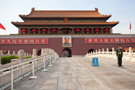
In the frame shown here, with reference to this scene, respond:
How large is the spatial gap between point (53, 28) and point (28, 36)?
7440 mm

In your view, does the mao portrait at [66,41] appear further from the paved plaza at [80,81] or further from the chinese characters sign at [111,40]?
the paved plaza at [80,81]

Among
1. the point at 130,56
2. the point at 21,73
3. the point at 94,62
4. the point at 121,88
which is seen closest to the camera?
the point at 121,88

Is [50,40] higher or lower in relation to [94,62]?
higher

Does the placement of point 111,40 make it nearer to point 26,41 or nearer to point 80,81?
point 26,41

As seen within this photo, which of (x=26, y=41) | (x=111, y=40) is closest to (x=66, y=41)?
(x=26, y=41)

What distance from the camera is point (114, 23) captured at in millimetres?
32781

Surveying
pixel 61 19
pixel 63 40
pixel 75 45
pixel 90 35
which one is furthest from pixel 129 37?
pixel 61 19

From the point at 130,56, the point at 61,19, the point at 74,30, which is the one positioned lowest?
the point at 130,56

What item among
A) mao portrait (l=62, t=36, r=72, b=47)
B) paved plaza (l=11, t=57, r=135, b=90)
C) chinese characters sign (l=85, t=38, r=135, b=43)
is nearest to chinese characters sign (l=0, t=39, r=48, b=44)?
mao portrait (l=62, t=36, r=72, b=47)

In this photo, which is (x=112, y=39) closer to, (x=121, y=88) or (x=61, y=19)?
(x=61, y=19)

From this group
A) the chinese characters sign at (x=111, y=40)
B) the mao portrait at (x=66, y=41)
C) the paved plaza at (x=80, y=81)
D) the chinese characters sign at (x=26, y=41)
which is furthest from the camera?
the chinese characters sign at (x=111, y=40)

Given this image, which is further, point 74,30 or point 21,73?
point 74,30

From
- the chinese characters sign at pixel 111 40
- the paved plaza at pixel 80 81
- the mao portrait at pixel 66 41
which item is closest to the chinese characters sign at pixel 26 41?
the mao portrait at pixel 66 41

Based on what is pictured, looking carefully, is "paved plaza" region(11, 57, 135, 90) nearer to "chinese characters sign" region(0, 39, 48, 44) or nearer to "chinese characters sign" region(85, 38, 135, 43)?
"chinese characters sign" region(0, 39, 48, 44)
